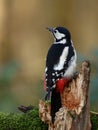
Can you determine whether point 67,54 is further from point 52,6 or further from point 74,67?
point 52,6

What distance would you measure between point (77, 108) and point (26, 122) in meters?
0.42

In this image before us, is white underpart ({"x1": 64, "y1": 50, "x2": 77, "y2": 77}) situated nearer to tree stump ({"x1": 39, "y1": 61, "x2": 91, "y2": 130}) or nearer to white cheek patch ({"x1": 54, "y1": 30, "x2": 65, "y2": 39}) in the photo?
tree stump ({"x1": 39, "y1": 61, "x2": 91, "y2": 130})

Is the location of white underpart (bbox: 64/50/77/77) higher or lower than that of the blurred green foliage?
higher

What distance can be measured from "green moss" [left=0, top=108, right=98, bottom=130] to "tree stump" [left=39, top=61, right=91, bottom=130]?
0.14m

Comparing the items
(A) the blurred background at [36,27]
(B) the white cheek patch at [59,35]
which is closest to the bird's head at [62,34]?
(B) the white cheek patch at [59,35]

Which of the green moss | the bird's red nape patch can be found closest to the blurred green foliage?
the green moss

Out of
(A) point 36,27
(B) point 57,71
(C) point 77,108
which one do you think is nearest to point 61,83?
(B) point 57,71

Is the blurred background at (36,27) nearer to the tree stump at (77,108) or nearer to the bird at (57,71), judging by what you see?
the bird at (57,71)

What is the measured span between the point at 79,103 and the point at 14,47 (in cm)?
524

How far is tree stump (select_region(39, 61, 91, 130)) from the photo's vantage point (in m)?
4.74

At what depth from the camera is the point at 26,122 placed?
4988 mm

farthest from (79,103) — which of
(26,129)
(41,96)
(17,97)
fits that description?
(17,97)

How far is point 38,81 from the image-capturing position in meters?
8.73

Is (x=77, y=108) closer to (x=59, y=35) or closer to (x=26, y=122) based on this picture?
(x=26, y=122)
